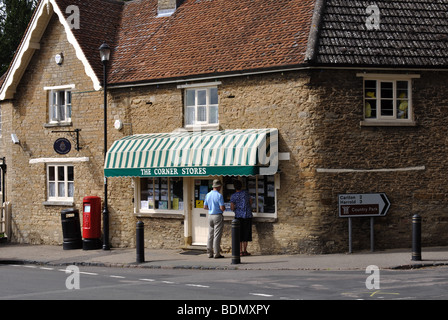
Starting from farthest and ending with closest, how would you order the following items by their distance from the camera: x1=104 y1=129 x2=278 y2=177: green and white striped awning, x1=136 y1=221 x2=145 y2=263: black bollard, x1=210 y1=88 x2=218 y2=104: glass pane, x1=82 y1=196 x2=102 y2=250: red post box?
x1=82 y1=196 x2=102 y2=250: red post box
x1=210 y1=88 x2=218 y2=104: glass pane
x1=104 y1=129 x2=278 y2=177: green and white striped awning
x1=136 y1=221 x2=145 y2=263: black bollard

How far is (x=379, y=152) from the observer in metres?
19.5

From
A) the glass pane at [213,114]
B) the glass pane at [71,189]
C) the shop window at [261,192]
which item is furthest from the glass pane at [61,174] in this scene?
the shop window at [261,192]

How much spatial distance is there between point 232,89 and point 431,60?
216 inches

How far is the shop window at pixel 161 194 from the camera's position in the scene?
21875 millimetres

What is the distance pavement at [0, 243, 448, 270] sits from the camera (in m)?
16.8

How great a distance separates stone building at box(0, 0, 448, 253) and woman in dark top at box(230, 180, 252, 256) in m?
0.56

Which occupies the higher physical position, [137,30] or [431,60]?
[137,30]

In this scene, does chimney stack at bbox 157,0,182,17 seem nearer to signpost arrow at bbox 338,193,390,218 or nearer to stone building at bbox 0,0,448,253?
stone building at bbox 0,0,448,253

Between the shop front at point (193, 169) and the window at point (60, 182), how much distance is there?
2.91 meters

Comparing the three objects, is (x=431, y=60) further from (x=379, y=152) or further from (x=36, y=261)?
(x=36, y=261)

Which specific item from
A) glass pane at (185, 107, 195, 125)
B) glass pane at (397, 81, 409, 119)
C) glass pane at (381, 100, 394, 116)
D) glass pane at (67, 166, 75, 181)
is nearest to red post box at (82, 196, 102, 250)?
glass pane at (67, 166, 75, 181)

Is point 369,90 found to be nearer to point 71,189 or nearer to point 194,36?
point 194,36
